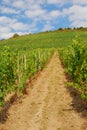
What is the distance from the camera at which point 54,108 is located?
14.2 metres

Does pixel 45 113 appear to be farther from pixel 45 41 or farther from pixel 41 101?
pixel 45 41

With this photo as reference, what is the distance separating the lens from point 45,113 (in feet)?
43.6

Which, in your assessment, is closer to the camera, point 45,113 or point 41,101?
point 45,113

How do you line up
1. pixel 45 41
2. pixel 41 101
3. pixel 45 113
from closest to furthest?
1. pixel 45 113
2. pixel 41 101
3. pixel 45 41

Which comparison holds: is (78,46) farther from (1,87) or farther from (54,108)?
Result: (1,87)

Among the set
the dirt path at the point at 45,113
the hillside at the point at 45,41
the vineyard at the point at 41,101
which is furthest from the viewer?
the hillside at the point at 45,41

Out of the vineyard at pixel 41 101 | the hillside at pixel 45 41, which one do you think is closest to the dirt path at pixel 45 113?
the vineyard at pixel 41 101

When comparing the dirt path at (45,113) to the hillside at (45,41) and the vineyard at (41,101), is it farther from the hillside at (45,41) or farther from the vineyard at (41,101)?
the hillside at (45,41)

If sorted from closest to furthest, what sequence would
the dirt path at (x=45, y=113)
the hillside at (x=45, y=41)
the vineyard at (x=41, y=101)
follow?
1. the dirt path at (x=45, y=113)
2. the vineyard at (x=41, y=101)
3. the hillside at (x=45, y=41)

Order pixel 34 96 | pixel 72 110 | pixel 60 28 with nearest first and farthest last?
pixel 72 110 → pixel 34 96 → pixel 60 28

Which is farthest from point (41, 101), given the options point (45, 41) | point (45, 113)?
point (45, 41)

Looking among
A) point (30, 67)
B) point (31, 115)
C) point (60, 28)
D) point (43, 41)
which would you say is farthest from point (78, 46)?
point (60, 28)

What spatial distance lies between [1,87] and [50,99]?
3877 millimetres

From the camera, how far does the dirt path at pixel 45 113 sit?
1171cm
